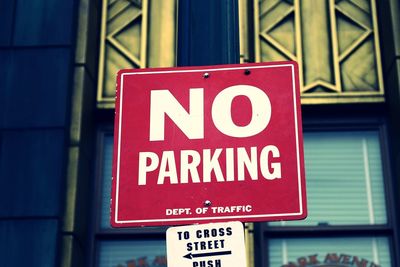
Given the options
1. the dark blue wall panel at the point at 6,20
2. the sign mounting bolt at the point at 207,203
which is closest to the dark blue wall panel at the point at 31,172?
the dark blue wall panel at the point at 6,20

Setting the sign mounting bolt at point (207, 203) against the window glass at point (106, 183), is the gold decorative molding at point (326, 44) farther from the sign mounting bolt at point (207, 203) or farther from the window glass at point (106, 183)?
the sign mounting bolt at point (207, 203)

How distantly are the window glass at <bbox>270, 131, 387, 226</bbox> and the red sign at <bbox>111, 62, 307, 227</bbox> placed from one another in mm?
4877

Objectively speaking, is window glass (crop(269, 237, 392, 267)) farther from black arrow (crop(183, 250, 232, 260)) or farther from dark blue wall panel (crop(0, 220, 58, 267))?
black arrow (crop(183, 250, 232, 260))

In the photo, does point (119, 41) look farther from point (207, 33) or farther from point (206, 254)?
point (206, 254)

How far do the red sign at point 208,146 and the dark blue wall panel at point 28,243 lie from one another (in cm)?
409

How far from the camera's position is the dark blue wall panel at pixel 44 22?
935cm

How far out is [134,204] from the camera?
421 cm

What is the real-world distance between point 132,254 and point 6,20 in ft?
10.9

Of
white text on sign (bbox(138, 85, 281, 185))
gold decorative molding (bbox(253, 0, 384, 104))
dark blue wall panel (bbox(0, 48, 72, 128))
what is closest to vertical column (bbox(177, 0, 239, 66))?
white text on sign (bbox(138, 85, 281, 185))

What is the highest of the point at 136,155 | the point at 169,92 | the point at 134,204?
the point at 169,92

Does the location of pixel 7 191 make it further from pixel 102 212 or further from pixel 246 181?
pixel 246 181

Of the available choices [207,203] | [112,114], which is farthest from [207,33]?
[112,114]

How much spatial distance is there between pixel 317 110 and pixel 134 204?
5.78 meters

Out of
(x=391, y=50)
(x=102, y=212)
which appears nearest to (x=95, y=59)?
(x=102, y=212)
